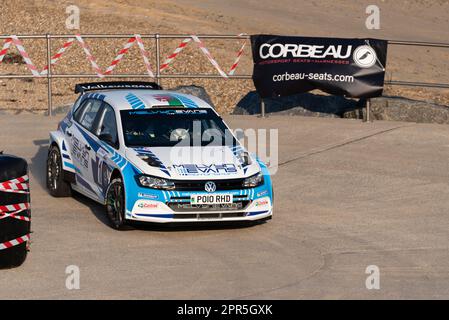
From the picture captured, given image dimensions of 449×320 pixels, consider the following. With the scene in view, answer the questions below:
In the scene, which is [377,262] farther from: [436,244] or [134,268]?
[134,268]

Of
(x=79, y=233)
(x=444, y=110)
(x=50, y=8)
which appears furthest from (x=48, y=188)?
(x=50, y=8)

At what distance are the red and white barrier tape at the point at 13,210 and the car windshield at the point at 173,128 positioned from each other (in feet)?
8.86

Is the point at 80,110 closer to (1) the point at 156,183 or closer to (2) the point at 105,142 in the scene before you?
(2) the point at 105,142

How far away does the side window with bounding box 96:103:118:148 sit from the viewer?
14.4 metres

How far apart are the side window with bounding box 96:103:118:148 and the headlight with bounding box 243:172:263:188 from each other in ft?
5.88

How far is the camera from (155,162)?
13633mm

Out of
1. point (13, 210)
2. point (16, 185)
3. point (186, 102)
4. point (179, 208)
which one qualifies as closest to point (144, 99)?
point (186, 102)

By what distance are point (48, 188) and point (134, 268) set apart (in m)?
4.74

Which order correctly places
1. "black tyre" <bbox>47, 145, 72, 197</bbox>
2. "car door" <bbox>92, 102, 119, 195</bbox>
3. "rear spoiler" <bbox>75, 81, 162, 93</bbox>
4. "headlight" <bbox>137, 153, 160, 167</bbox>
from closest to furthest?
"headlight" <bbox>137, 153, 160, 167</bbox>, "car door" <bbox>92, 102, 119, 195</bbox>, "black tyre" <bbox>47, 145, 72, 197</bbox>, "rear spoiler" <bbox>75, 81, 162, 93</bbox>

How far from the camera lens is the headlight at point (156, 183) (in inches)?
526

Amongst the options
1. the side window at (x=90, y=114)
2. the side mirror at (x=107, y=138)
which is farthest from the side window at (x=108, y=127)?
the side window at (x=90, y=114)

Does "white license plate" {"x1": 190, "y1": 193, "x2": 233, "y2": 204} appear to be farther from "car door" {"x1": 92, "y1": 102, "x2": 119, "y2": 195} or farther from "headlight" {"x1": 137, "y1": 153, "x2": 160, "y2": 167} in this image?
"car door" {"x1": 92, "y1": 102, "x2": 119, "y2": 195}

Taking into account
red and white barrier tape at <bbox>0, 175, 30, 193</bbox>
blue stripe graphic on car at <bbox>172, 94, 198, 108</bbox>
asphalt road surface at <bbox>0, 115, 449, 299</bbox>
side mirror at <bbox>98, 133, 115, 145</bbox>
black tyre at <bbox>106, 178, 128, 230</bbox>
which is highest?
blue stripe graphic on car at <bbox>172, 94, 198, 108</bbox>

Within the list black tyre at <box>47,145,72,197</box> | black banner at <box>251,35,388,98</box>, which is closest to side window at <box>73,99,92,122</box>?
black tyre at <box>47,145,72,197</box>
